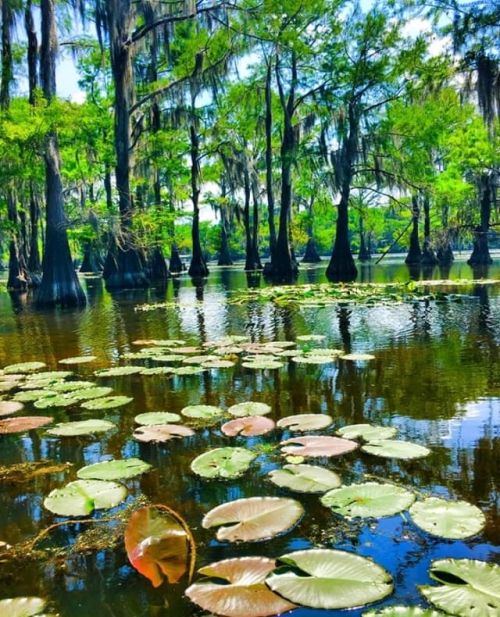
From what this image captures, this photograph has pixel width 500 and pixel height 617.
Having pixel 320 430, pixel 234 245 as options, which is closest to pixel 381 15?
pixel 320 430

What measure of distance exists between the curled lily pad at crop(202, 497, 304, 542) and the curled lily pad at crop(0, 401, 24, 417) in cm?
196

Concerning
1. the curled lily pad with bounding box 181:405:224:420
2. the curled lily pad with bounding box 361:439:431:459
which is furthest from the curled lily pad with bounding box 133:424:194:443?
the curled lily pad with bounding box 361:439:431:459

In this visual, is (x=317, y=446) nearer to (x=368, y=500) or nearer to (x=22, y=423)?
(x=368, y=500)

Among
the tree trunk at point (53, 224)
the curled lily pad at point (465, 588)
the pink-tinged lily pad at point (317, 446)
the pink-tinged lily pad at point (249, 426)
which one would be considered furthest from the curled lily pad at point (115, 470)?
the tree trunk at point (53, 224)

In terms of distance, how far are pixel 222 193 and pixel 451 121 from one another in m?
14.5

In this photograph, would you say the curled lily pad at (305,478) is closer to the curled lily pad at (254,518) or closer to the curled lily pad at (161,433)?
the curled lily pad at (254,518)

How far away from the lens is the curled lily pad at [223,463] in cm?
213

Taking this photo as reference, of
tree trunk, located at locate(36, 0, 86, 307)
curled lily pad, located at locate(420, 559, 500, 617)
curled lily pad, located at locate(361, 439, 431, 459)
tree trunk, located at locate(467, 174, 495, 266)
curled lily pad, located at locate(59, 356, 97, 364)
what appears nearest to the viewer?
curled lily pad, located at locate(420, 559, 500, 617)

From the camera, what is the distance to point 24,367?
15.1 ft

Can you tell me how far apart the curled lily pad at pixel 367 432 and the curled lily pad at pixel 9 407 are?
2.06 meters

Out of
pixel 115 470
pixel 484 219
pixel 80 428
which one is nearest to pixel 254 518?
pixel 115 470

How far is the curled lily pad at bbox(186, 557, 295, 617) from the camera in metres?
1.25

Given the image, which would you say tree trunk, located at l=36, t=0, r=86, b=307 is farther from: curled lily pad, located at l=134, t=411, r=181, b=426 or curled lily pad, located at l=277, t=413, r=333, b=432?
curled lily pad, located at l=277, t=413, r=333, b=432

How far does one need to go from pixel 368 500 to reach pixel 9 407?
247cm
